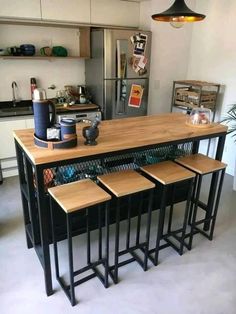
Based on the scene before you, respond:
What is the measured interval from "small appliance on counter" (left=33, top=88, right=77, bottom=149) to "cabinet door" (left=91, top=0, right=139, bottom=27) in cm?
243

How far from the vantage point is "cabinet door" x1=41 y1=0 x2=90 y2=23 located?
3.37m

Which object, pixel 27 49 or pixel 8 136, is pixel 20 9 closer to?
pixel 27 49

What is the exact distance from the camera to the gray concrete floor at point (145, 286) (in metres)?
1.86

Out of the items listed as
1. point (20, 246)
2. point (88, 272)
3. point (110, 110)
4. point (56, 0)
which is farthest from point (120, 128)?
point (56, 0)

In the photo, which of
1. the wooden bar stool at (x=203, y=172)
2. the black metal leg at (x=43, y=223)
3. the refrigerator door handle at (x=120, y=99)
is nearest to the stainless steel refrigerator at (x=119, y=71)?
the refrigerator door handle at (x=120, y=99)

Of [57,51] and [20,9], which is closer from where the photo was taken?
[20,9]

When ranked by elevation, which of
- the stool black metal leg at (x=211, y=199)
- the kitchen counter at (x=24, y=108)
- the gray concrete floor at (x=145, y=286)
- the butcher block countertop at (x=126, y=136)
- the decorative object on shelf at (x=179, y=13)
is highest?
the decorative object on shelf at (x=179, y=13)

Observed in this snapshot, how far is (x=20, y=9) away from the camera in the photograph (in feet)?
10.6

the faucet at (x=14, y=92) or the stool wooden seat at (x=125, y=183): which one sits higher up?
the faucet at (x=14, y=92)

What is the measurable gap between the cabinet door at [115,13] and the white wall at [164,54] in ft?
0.42

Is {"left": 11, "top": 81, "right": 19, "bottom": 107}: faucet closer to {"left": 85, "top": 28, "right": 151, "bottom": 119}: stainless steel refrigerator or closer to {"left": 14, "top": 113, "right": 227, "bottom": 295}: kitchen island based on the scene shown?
{"left": 85, "top": 28, "right": 151, "bottom": 119}: stainless steel refrigerator

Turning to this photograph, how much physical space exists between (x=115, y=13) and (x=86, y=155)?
2.86m

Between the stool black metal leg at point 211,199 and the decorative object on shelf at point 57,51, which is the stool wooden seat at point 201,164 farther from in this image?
the decorative object on shelf at point 57,51

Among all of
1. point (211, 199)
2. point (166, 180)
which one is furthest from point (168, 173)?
point (211, 199)
